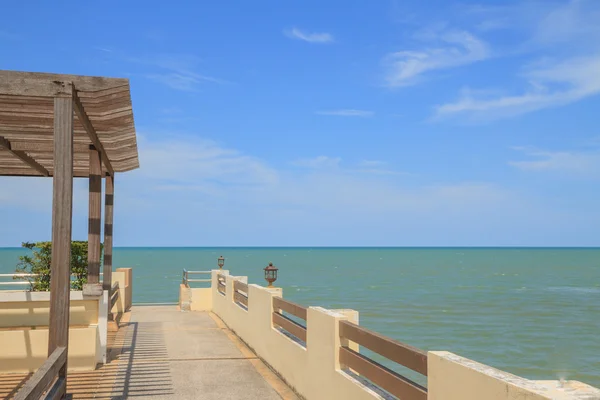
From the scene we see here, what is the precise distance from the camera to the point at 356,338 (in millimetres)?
6805

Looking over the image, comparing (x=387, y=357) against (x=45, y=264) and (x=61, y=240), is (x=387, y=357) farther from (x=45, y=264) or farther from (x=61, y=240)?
(x=45, y=264)

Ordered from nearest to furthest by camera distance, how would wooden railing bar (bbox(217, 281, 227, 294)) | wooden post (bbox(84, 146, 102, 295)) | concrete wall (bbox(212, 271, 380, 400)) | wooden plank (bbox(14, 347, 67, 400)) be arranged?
wooden plank (bbox(14, 347, 67, 400)) < concrete wall (bbox(212, 271, 380, 400)) < wooden post (bbox(84, 146, 102, 295)) < wooden railing bar (bbox(217, 281, 227, 294))

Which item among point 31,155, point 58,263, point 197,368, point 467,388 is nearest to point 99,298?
point 197,368

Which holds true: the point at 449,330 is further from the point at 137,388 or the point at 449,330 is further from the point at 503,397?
the point at 503,397

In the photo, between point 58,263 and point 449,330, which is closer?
point 58,263

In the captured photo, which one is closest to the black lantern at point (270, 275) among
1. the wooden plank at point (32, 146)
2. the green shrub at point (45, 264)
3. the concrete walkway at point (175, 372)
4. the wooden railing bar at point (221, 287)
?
the concrete walkway at point (175, 372)

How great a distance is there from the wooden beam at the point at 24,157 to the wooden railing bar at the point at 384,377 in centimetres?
613

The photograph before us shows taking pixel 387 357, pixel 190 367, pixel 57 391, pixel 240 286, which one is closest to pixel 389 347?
pixel 387 357

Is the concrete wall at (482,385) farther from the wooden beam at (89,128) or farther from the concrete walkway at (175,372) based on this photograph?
the wooden beam at (89,128)

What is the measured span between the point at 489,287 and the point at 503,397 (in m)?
74.8

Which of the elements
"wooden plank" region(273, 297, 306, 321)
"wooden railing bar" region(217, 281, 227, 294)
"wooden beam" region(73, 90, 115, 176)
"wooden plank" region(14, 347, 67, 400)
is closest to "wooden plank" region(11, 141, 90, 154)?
"wooden beam" region(73, 90, 115, 176)

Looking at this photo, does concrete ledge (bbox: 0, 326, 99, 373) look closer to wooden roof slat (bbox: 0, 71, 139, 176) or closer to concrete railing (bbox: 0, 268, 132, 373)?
concrete railing (bbox: 0, 268, 132, 373)

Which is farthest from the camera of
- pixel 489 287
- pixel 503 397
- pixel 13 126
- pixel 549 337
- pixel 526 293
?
pixel 489 287

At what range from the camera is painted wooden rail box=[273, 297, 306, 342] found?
9076 mm
